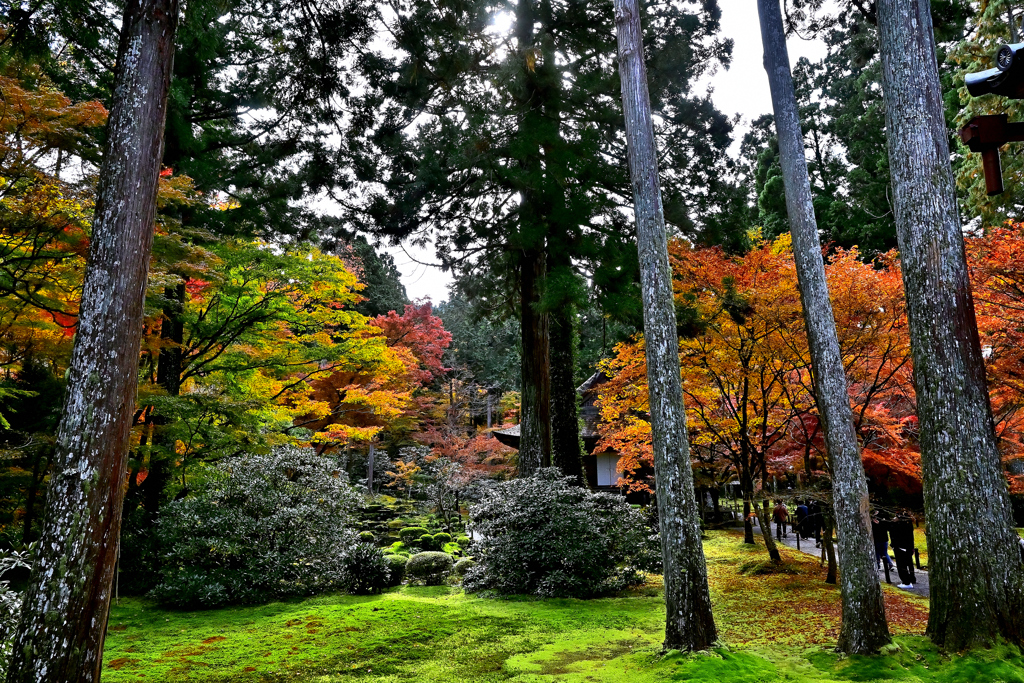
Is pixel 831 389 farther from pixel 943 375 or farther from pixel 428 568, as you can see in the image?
pixel 428 568

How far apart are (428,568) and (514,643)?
16.2 ft

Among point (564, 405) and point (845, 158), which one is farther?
point (845, 158)

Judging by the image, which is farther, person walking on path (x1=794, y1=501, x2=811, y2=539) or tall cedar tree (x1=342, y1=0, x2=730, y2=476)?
person walking on path (x1=794, y1=501, x2=811, y2=539)

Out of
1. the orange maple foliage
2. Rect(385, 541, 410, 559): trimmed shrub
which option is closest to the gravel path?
the orange maple foliage

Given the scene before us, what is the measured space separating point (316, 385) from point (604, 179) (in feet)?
46.6

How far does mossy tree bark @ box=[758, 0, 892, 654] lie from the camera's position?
4.93m

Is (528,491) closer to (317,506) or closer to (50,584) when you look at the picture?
(317,506)

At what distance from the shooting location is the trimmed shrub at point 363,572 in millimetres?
9023

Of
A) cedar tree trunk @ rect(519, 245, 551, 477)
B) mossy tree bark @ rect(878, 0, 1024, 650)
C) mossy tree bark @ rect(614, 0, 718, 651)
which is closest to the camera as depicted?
mossy tree bark @ rect(878, 0, 1024, 650)

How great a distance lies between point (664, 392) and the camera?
5.27 m

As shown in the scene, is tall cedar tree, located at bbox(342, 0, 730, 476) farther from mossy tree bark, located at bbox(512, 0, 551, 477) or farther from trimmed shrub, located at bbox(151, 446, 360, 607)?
trimmed shrub, located at bbox(151, 446, 360, 607)

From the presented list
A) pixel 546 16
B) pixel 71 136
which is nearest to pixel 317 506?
pixel 71 136

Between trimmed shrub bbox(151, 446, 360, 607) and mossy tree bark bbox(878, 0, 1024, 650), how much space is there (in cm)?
789

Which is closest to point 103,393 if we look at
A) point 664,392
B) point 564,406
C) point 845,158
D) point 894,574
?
point 664,392
